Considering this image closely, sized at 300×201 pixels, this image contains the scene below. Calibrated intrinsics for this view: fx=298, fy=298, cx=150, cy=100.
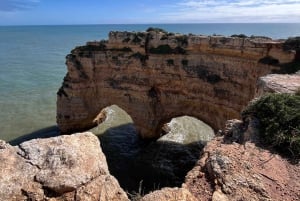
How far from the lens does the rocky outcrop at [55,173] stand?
240 inches

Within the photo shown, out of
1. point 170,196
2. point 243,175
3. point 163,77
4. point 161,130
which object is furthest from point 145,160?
point 170,196

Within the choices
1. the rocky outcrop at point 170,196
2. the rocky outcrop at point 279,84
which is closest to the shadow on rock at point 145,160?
the rocky outcrop at point 279,84

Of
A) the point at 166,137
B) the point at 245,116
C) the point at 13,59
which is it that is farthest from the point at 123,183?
the point at 13,59

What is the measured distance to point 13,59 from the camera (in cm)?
6272

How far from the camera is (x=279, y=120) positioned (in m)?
8.79

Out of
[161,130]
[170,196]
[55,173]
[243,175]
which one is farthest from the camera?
[161,130]

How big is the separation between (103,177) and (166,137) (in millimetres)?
20846

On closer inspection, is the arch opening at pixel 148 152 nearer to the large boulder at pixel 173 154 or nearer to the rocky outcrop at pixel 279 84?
the large boulder at pixel 173 154

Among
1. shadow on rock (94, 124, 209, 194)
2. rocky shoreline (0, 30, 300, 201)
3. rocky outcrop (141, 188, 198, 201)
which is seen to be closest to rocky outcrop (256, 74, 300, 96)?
rocky shoreline (0, 30, 300, 201)

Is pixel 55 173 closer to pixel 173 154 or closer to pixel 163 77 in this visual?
pixel 173 154

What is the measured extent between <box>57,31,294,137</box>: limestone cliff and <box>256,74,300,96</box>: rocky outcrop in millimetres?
4861

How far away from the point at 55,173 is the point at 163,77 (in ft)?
62.7

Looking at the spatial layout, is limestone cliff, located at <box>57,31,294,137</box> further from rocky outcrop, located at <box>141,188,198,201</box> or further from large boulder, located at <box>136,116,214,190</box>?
rocky outcrop, located at <box>141,188,198,201</box>

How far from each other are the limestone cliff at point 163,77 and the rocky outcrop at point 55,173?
1588cm
